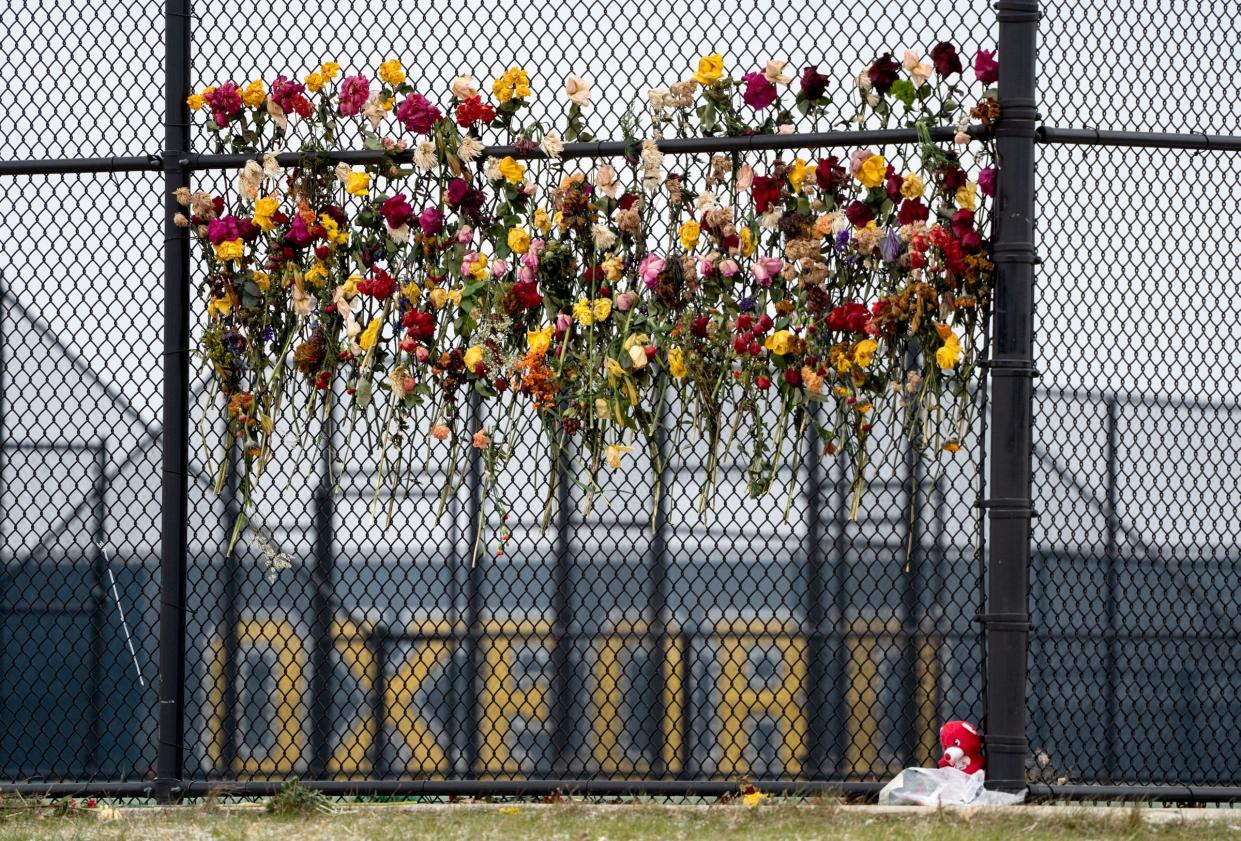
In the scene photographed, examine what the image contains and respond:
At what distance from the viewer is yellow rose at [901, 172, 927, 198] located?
3.52 m

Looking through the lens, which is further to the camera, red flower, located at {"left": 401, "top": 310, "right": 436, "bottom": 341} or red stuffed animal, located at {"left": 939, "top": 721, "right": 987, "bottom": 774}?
red flower, located at {"left": 401, "top": 310, "right": 436, "bottom": 341}

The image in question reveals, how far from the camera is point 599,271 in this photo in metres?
3.67

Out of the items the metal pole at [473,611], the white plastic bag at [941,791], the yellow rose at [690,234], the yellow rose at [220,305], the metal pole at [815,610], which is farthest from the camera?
the metal pole at [815,610]

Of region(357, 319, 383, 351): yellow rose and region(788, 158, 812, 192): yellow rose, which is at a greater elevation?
region(788, 158, 812, 192): yellow rose

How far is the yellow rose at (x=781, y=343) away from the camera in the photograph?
355cm

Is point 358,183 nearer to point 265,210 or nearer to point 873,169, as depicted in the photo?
point 265,210

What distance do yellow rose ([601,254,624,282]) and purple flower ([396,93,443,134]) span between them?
0.67 metres

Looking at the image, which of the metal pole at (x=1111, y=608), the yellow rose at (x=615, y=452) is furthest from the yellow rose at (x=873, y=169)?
the metal pole at (x=1111, y=608)

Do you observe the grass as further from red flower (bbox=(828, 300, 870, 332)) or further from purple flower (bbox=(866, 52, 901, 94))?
purple flower (bbox=(866, 52, 901, 94))

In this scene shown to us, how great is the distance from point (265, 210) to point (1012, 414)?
7.40ft

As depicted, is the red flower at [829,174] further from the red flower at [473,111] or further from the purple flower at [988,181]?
the red flower at [473,111]

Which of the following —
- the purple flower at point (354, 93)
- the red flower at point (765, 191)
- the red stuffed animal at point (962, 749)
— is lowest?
the red stuffed animal at point (962, 749)

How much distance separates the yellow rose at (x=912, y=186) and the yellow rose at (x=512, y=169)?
3.60 feet

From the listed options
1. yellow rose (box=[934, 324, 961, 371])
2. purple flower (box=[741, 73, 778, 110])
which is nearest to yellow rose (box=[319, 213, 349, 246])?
purple flower (box=[741, 73, 778, 110])
